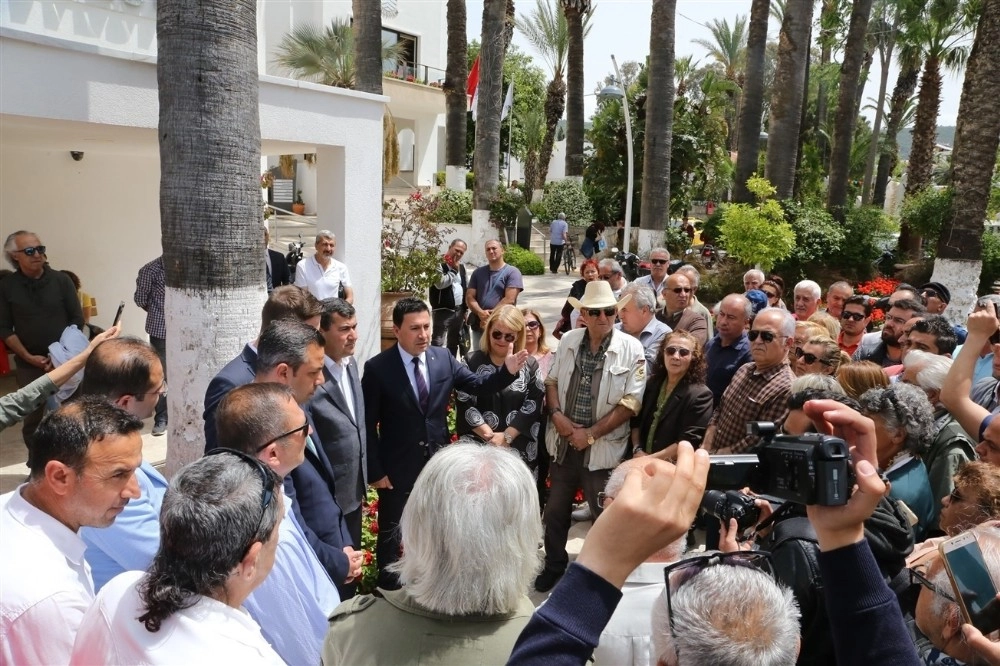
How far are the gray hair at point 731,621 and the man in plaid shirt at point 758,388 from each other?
3025 millimetres

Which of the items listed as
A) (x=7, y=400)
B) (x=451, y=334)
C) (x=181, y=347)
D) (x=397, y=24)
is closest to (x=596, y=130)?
(x=397, y=24)

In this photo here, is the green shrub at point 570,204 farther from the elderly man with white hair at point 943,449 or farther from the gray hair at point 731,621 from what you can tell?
the gray hair at point 731,621

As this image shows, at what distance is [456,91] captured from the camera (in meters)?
22.5

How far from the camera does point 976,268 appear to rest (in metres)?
11.6

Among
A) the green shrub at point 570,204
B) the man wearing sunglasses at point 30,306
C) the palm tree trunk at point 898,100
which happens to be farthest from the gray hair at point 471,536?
the palm tree trunk at point 898,100

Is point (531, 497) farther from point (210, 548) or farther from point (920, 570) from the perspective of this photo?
point (920, 570)

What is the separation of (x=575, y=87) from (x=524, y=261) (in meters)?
7.28

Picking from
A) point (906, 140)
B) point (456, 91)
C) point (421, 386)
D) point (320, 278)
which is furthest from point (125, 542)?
point (906, 140)

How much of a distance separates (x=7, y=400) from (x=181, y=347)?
146cm

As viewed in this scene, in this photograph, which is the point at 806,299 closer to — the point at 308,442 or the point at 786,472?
the point at 308,442

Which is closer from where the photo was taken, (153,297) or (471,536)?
(471,536)

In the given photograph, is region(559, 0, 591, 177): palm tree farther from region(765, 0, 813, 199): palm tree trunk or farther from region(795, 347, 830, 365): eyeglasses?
region(795, 347, 830, 365): eyeglasses

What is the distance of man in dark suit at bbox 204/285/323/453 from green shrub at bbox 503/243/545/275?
51.1 feet

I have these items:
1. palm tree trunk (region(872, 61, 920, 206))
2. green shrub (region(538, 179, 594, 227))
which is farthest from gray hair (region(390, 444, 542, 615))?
palm tree trunk (region(872, 61, 920, 206))
